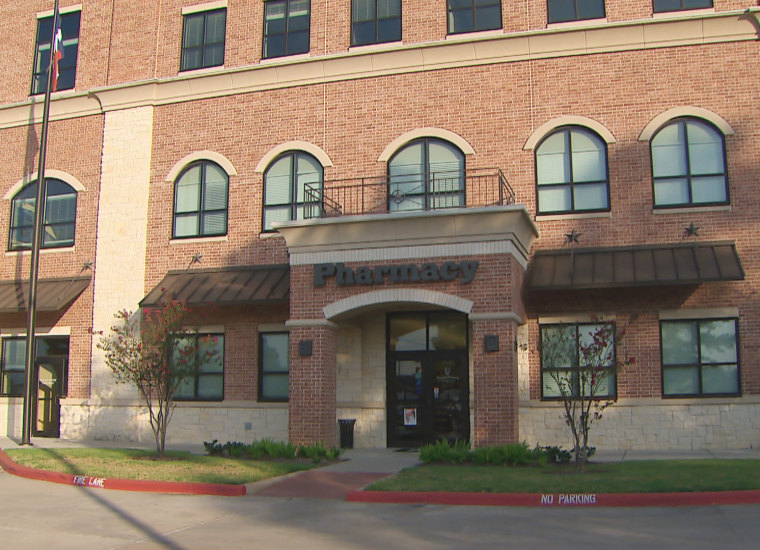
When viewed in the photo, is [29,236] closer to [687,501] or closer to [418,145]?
[418,145]

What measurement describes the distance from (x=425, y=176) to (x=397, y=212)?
2688 millimetres

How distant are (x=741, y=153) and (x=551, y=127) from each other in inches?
181

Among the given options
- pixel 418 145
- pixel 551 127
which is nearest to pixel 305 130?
pixel 418 145

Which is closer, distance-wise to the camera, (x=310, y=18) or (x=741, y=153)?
(x=741, y=153)

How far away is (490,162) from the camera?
2058 centimetres

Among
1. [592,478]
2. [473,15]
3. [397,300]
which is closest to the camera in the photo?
[592,478]

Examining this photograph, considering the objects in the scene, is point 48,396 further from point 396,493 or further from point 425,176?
point 396,493

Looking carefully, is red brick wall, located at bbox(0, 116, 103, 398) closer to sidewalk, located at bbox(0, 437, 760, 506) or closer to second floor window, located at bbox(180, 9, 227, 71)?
second floor window, located at bbox(180, 9, 227, 71)

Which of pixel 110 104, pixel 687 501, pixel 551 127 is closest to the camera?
pixel 687 501

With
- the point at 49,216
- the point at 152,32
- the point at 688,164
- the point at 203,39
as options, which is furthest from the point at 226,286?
the point at 688,164

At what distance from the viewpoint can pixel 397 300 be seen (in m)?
18.3

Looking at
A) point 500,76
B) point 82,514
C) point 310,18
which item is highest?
point 310,18

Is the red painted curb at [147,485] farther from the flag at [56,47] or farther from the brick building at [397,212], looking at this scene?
the flag at [56,47]

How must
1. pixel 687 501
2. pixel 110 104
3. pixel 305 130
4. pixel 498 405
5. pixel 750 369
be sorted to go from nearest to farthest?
pixel 687 501 → pixel 498 405 → pixel 750 369 → pixel 305 130 → pixel 110 104
